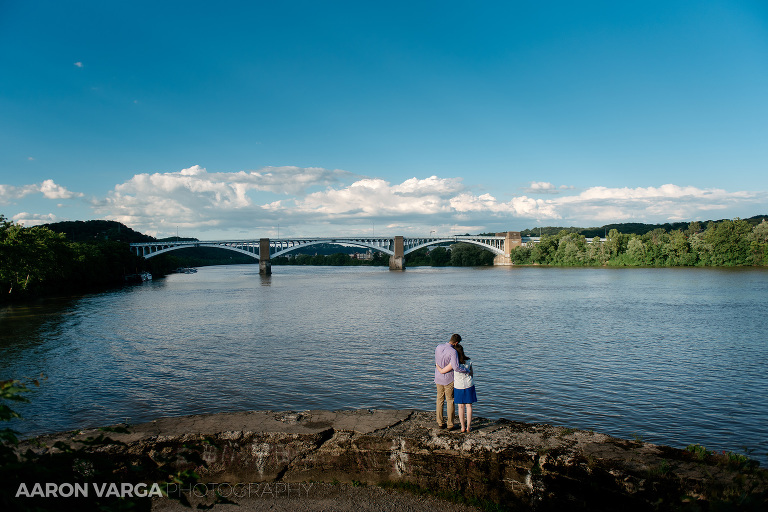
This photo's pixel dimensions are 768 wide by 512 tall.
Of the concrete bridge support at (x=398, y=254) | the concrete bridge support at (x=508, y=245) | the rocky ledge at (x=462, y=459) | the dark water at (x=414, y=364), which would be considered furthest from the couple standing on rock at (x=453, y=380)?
the concrete bridge support at (x=508, y=245)

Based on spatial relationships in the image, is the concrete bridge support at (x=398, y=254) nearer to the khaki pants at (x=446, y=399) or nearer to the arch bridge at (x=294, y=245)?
the arch bridge at (x=294, y=245)

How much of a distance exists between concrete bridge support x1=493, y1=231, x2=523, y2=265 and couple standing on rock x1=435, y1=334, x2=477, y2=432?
125926mm

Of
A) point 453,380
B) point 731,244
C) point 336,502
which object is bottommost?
point 336,502

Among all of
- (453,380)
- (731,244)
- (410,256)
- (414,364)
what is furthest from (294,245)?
(453,380)

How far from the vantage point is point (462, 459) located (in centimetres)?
698

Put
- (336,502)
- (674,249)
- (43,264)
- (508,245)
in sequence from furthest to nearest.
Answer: (508,245) < (674,249) < (43,264) < (336,502)

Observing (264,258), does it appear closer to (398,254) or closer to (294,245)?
(294,245)

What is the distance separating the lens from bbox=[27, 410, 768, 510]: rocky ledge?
6.03m

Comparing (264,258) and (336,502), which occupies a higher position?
(264,258)

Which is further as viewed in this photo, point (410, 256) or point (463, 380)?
point (410, 256)

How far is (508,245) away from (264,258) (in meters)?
65.3

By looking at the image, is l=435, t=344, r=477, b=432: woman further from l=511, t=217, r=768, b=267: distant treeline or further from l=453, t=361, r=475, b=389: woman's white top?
l=511, t=217, r=768, b=267: distant treeline

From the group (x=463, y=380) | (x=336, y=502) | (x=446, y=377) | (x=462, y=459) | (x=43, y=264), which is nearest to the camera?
(x=336, y=502)

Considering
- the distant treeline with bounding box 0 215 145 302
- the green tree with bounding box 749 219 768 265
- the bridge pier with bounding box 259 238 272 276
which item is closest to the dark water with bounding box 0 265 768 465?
the distant treeline with bounding box 0 215 145 302
